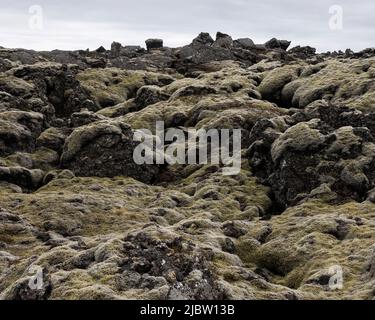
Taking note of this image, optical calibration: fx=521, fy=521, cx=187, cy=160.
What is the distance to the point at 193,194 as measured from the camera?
166ft

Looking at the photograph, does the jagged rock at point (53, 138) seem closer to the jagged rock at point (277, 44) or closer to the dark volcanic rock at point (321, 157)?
the dark volcanic rock at point (321, 157)

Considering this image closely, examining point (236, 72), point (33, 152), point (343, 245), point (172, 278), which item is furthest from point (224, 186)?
point (236, 72)

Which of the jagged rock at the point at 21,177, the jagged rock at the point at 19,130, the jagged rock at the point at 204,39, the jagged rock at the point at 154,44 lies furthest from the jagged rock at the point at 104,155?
the jagged rock at the point at 154,44

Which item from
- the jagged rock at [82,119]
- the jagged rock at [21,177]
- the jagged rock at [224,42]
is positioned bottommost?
the jagged rock at [21,177]

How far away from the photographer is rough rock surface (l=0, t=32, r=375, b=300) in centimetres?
2442

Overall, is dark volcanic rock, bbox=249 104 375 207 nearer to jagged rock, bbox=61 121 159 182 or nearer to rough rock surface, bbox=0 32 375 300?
rough rock surface, bbox=0 32 375 300

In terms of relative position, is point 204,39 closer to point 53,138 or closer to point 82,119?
point 82,119

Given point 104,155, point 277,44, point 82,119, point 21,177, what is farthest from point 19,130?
point 277,44

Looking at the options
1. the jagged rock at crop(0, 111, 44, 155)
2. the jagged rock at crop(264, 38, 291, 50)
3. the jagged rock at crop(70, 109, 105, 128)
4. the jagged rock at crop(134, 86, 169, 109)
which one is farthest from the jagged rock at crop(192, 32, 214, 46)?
the jagged rock at crop(0, 111, 44, 155)

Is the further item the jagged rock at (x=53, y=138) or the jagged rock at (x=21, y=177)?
the jagged rock at (x=53, y=138)

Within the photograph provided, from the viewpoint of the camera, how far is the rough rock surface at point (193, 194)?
2442 cm

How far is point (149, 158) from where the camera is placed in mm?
55938

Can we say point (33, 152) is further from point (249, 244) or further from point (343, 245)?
point (343, 245)
